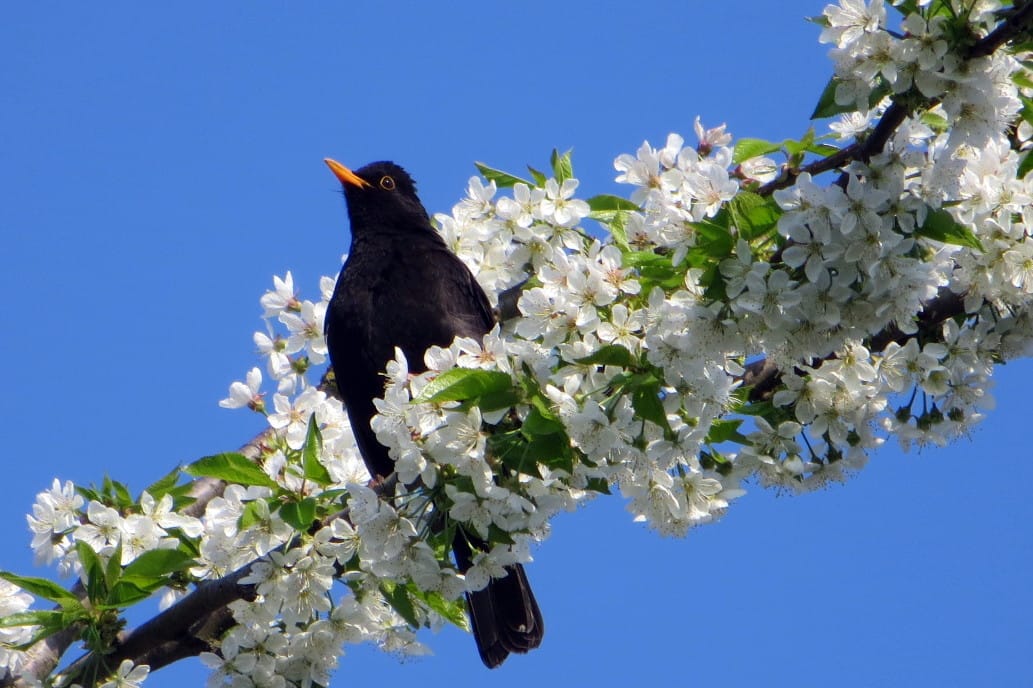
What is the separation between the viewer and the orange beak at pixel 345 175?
6527 mm

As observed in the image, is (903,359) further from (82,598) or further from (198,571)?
(82,598)

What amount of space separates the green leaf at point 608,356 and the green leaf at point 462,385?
0.22 metres

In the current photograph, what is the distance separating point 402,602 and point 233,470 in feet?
2.26

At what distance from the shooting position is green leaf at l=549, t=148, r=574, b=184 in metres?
4.36

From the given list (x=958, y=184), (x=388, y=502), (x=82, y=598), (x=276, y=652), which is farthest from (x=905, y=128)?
(x=82, y=598)

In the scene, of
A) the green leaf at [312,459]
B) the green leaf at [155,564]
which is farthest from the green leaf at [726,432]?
the green leaf at [155,564]

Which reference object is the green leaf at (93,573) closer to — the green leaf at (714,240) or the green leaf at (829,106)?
the green leaf at (714,240)

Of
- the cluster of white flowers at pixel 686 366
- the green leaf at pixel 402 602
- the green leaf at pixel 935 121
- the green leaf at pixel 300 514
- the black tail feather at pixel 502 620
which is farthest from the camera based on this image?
the black tail feather at pixel 502 620

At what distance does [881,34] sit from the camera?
2.90 meters

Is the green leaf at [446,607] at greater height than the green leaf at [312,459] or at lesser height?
lesser

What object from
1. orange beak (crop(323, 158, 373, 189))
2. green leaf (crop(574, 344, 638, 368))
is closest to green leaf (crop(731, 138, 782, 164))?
green leaf (crop(574, 344, 638, 368))

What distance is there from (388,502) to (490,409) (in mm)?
629

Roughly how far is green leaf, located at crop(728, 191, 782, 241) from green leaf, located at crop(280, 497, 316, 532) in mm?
1513

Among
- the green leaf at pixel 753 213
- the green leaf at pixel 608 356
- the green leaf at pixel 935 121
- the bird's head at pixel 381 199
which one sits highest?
the bird's head at pixel 381 199
